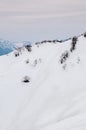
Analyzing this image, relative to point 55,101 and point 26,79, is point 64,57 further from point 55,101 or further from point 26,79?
point 26,79

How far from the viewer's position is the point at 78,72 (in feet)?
88.2

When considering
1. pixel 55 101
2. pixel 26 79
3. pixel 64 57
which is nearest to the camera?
pixel 55 101

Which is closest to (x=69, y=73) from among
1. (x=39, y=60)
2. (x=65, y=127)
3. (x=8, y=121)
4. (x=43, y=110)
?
(x=43, y=110)

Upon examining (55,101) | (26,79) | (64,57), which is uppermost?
(26,79)

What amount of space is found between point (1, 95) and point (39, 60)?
10.6 metres

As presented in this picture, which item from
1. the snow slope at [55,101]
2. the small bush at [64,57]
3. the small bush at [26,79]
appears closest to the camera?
the snow slope at [55,101]

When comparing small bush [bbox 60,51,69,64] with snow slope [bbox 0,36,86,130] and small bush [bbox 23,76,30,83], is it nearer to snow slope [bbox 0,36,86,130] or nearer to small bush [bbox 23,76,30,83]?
snow slope [bbox 0,36,86,130]

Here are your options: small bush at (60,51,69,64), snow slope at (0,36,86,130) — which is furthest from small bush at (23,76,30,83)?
small bush at (60,51,69,64)

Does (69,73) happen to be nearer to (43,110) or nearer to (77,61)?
(77,61)

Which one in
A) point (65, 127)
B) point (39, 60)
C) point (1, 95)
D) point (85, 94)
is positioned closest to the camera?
point (65, 127)

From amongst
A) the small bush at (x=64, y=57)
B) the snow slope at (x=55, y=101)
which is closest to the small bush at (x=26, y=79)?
the snow slope at (x=55, y=101)

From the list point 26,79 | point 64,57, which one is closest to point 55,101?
point 64,57

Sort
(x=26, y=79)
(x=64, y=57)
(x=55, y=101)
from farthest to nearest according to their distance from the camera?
(x=26, y=79), (x=64, y=57), (x=55, y=101)

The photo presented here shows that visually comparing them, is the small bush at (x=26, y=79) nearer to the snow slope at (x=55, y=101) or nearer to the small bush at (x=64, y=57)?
the snow slope at (x=55, y=101)
